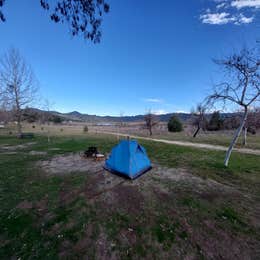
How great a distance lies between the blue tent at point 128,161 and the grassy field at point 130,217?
356 millimetres

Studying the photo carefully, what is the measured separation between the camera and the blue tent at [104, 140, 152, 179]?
5.86 m

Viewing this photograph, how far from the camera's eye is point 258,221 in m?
3.54

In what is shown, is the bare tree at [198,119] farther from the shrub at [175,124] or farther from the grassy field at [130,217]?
the grassy field at [130,217]

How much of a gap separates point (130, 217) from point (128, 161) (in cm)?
245

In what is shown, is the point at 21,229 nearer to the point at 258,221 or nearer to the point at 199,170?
the point at 258,221

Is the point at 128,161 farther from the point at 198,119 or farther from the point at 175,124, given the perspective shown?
the point at 175,124

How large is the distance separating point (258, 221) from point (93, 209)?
13.0 feet

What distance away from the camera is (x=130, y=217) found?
363 centimetres

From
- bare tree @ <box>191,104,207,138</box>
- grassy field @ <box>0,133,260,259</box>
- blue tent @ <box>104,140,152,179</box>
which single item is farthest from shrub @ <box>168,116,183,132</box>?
blue tent @ <box>104,140,152,179</box>

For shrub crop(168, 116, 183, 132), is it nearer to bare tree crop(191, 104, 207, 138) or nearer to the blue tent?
bare tree crop(191, 104, 207, 138)

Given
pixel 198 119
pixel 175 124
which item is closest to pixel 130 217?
pixel 198 119

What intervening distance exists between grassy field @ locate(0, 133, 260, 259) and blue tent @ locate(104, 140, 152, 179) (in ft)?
1.17

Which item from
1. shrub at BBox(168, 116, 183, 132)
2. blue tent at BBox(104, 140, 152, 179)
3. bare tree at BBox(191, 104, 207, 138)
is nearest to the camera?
blue tent at BBox(104, 140, 152, 179)

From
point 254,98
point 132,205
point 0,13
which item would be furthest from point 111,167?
point 254,98
